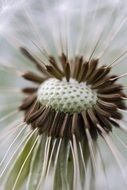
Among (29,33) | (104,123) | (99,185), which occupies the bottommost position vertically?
(99,185)

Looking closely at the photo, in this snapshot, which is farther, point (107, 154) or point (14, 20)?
point (14, 20)

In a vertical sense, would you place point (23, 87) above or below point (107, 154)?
above

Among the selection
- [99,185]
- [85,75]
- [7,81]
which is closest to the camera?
[99,185]

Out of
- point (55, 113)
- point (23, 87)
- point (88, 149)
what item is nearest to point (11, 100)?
point (23, 87)

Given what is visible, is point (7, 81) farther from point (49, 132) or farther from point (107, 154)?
point (107, 154)
